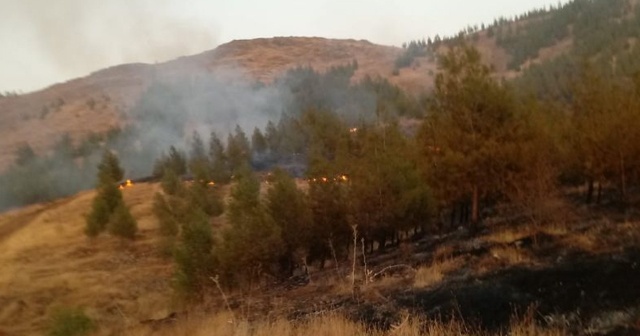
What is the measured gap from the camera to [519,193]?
861 inches

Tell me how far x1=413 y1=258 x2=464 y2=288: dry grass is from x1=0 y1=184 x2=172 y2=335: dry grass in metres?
11.9

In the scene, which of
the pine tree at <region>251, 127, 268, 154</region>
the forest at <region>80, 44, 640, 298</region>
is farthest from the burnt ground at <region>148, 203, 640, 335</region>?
the pine tree at <region>251, 127, 268, 154</region>

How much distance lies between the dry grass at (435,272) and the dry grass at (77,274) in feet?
39.2

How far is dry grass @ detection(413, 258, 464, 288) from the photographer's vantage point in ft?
45.3

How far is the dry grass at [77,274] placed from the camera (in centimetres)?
3272

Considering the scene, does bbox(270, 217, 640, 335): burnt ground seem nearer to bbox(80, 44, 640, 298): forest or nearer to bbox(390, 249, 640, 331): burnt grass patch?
bbox(390, 249, 640, 331): burnt grass patch

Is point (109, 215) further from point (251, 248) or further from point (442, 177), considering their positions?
point (442, 177)

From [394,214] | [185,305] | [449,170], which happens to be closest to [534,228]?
[449,170]

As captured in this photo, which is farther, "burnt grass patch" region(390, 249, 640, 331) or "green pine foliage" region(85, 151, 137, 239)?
"green pine foliage" region(85, 151, 137, 239)

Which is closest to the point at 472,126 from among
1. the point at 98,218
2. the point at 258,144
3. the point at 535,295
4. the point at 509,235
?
the point at 509,235

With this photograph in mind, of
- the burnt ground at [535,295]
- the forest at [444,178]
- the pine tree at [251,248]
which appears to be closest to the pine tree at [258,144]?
the forest at [444,178]

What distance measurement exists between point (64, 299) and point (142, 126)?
379 ft

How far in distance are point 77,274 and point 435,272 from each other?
34176mm

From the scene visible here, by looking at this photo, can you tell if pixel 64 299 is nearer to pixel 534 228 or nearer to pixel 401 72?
pixel 534 228
